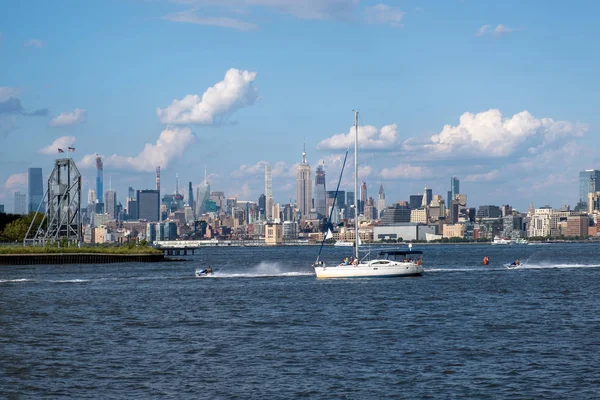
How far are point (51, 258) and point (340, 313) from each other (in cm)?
11045

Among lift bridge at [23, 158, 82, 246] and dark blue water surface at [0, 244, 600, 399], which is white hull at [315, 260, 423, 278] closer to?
dark blue water surface at [0, 244, 600, 399]

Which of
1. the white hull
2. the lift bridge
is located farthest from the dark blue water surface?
the lift bridge

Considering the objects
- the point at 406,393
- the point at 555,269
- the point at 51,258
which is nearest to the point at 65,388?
the point at 406,393

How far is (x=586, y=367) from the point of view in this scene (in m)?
36.3

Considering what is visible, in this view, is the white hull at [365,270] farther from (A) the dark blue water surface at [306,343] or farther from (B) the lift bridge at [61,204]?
(B) the lift bridge at [61,204]

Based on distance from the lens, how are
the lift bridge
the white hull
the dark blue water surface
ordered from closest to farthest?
the dark blue water surface, the white hull, the lift bridge

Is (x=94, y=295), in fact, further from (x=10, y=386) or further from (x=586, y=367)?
(x=586, y=367)

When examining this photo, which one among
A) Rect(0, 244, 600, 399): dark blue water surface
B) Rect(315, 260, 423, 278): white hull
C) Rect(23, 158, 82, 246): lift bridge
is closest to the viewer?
Rect(0, 244, 600, 399): dark blue water surface

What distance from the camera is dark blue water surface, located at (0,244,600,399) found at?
109ft

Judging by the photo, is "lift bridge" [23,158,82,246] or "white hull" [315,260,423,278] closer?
"white hull" [315,260,423,278]

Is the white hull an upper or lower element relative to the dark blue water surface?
upper

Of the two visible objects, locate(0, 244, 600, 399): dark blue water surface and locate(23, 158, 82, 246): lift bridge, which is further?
locate(23, 158, 82, 246): lift bridge

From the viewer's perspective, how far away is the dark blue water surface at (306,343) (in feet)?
109

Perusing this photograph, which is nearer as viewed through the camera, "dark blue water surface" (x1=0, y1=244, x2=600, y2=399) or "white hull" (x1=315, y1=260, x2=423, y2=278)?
"dark blue water surface" (x1=0, y1=244, x2=600, y2=399)
